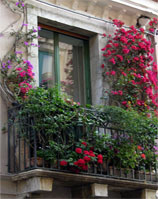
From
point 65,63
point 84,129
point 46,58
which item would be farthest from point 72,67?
point 84,129

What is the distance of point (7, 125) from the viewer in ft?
28.3

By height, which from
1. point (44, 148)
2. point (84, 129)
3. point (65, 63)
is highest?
point (65, 63)

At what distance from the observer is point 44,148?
837cm

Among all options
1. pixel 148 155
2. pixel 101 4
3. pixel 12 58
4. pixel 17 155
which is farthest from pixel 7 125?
pixel 101 4

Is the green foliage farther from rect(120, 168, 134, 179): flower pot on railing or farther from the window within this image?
the window

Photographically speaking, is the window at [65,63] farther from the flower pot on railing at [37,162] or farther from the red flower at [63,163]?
the red flower at [63,163]

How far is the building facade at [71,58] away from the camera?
27.4 feet

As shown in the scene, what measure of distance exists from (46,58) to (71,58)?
66 cm

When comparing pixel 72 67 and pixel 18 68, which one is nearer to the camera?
pixel 18 68

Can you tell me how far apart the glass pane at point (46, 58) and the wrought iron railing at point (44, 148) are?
4.88ft

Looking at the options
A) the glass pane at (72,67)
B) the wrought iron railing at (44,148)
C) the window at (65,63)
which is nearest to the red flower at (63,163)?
the wrought iron railing at (44,148)

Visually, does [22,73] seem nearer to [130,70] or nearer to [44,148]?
[44,148]

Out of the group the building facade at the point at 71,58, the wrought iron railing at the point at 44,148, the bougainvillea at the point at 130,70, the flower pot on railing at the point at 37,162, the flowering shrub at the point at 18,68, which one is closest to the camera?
the flower pot on railing at the point at 37,162

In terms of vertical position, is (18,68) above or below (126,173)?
above
